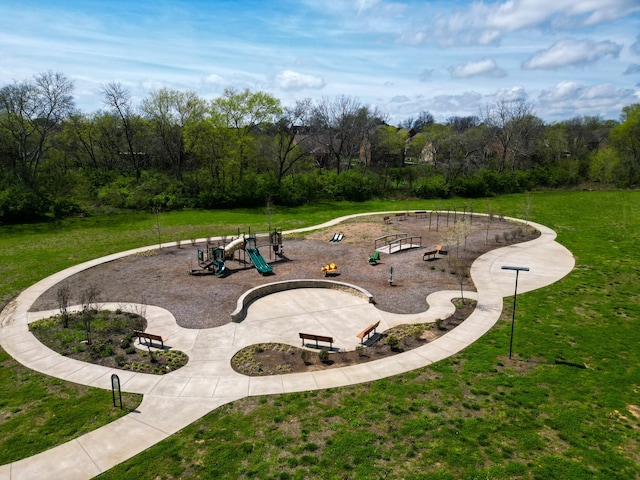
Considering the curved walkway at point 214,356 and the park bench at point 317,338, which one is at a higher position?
the park bench at point 317,338

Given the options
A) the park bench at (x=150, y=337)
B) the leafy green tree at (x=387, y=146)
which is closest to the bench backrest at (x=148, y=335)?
the park bench at (x=150, y=337)

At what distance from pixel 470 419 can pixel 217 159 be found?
44237 millimetres

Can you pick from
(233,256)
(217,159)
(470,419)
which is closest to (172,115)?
(217,159)

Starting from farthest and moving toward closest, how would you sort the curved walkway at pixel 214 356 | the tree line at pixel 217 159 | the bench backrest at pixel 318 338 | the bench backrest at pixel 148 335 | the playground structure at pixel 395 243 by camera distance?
1. the tree line at pixel 217 159
2. the playground structure at pixel 395 243
3. the bench backrest at pixel 148 335
4. the bench backrest at pixel 318 338
5. the curved walkway at pixel 214 356

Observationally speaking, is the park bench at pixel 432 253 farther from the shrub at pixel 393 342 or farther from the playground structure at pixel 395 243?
the shrub at pixel 393 342

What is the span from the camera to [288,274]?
901 inches

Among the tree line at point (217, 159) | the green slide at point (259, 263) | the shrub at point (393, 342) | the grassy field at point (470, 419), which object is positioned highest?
the tree line at point (217, 159)

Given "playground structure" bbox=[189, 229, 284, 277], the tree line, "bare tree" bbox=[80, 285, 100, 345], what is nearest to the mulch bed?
"bare tree" bbox=[80, 285, 100, 345]

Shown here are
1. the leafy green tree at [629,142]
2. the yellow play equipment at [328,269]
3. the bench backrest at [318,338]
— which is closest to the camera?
the bench backrest at [318,338]

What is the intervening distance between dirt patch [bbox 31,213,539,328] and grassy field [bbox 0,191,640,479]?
17.8 ft

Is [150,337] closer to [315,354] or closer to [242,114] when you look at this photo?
[315,354]

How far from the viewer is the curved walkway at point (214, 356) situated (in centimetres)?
963

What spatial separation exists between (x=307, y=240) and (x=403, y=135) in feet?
199

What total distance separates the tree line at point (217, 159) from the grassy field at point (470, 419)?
34.7 m
